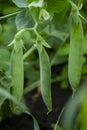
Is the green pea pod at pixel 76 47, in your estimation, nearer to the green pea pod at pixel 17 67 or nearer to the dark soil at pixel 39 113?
the green pea pod at pixel 17 67

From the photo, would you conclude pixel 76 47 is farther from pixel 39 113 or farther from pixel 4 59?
pixel 39 113

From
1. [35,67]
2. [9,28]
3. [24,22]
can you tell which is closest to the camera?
[24,22]

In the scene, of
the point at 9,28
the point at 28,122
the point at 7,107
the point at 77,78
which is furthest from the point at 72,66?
the point at 9,28

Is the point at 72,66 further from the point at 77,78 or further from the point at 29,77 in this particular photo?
the point at 29,77

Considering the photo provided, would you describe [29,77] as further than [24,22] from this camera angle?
Yes

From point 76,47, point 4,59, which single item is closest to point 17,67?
point 76,47

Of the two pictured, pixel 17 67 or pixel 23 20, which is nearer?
pixel 17 67
